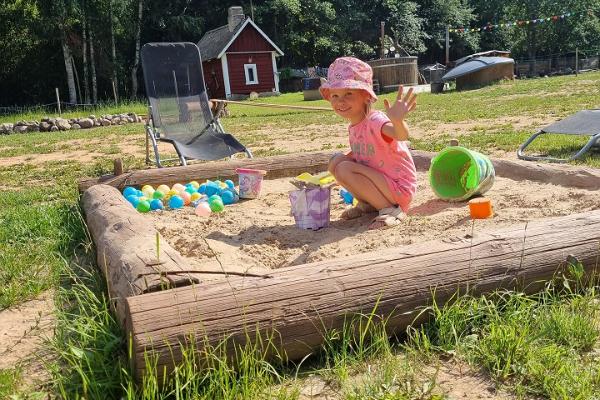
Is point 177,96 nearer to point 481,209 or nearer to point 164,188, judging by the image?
point 164,188

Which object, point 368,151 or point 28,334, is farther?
point 368,151

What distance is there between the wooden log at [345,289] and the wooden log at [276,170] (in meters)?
1.87

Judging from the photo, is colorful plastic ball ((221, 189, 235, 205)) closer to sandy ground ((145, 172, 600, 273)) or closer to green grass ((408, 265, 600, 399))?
sandy ground ((145, 172, 600, 273))

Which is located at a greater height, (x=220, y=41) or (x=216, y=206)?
(x=220, y=41)

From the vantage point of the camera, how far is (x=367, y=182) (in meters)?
3.63

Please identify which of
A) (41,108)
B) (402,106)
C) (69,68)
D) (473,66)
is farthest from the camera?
(69,68)

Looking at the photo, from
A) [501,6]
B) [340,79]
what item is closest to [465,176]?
[340,79]

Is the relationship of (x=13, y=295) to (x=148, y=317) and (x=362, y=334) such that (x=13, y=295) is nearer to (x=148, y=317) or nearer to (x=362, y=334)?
(x=148, y=317)

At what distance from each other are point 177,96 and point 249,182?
12.4ft

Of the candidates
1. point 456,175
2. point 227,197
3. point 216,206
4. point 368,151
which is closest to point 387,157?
point 368,151

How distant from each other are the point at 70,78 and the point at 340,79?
82.8 ft

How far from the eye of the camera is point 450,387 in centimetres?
182

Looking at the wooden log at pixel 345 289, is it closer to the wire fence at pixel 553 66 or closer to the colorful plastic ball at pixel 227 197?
the colorful plastic ball at pixel 227 197

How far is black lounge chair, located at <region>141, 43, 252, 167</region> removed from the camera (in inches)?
299
